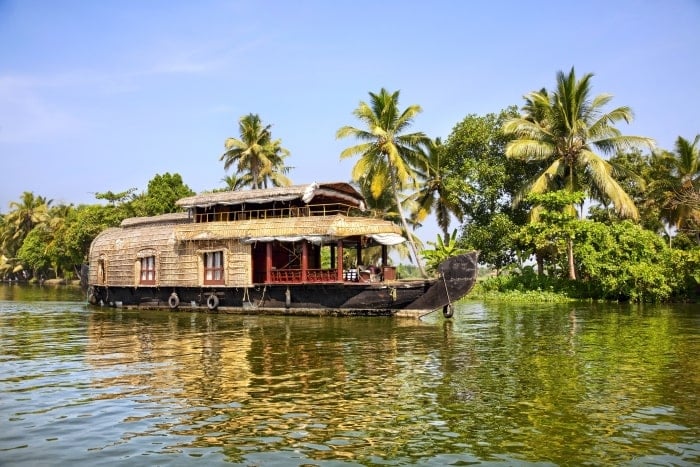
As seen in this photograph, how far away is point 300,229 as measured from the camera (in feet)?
66.8

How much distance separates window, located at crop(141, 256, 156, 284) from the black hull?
0.35m

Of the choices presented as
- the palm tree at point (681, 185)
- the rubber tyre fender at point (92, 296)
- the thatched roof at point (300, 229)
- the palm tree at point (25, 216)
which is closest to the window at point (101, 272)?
the rubber tyre fender at point (92, 296)

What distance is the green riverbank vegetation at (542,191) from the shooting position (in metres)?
25.9

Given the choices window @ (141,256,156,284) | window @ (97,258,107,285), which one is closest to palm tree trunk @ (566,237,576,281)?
window @ (141,256,156,284)

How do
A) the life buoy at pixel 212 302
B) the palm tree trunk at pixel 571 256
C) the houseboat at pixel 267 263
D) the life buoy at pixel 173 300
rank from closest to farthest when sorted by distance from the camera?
the houseboat at pixel 267 263, the life buoy at pixel 212 302, the life buoy at pixel 173 300, the palm tree trunk at pixel 571 256

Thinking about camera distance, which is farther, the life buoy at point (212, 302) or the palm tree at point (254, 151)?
the palm tree at point (254, 151)

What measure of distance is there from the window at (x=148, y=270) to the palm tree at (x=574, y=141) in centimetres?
1633

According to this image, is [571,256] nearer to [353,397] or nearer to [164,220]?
[164,220]

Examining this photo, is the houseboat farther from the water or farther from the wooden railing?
the water

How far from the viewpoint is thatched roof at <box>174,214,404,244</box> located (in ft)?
65.5

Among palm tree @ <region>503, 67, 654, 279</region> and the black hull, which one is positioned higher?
palm tree @ <region>503, 67, 654, 279</region>

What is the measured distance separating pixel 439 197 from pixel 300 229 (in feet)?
50.7

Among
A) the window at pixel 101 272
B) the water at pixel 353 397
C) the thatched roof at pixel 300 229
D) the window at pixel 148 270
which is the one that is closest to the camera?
the water at pixel 353 397

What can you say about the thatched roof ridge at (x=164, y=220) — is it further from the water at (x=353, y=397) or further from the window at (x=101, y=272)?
the water at (x=353, y=397)
